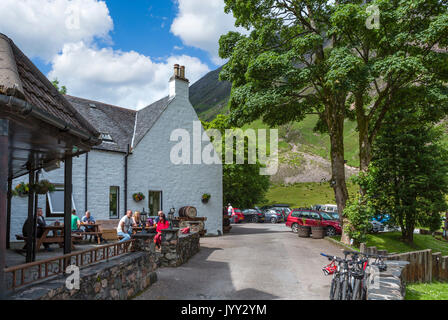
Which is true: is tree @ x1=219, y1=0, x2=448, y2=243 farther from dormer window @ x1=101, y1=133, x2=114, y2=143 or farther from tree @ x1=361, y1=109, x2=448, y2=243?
dormer window @ x1=101, y1=133, x2=114, y2=143

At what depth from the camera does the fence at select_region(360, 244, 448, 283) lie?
10.7 m

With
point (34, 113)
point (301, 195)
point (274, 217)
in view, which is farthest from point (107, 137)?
point (301, 195)

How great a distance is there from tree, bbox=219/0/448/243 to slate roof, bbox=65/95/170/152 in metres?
5.49

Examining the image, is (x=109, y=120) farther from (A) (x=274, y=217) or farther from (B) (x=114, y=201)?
(A) (x=274, y=217)

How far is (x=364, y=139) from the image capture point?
19812mm

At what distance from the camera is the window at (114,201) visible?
19.2 m

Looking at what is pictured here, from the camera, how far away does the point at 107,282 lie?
6832mm

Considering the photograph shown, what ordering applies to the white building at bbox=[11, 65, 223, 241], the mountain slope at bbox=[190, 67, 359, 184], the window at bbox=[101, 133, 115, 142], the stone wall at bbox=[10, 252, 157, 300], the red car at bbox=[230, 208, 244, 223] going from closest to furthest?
the stone wall at bbox=[10, 252, 157, 300] → the white building at bbox=[11, 65, 223, 241] → the window at bbox=[101, 133, 115, 142] → the red car at bbox=[230, 208, 244, 223] → the mountain slope at bbox=[190, 67, 359, 184]

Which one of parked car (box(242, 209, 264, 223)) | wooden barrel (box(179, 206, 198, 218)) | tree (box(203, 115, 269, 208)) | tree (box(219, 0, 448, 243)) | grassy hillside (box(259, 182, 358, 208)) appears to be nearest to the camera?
tree (box(219, 0, 448, 243))

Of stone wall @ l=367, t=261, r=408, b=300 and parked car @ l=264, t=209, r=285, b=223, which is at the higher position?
stone wall @ l=367, t=261, r=408, b=300

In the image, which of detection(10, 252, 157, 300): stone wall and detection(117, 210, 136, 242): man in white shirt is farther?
detection(117, 210, 136, 242): man in white shirt

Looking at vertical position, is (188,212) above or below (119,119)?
below

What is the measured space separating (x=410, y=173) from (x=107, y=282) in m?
21.9

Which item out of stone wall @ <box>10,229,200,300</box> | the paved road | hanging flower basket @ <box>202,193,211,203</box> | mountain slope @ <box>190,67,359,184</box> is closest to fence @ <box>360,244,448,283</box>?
the paved road
